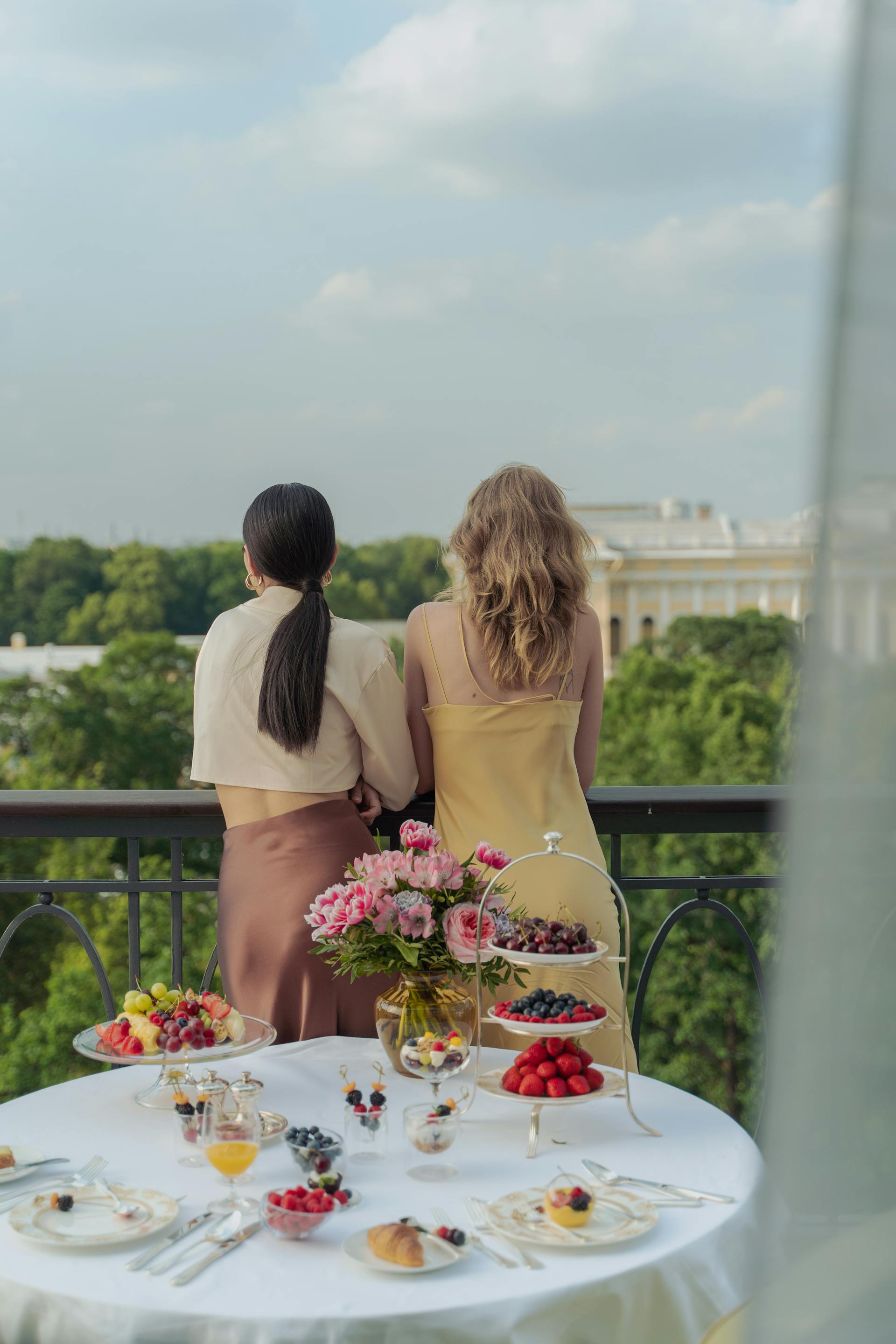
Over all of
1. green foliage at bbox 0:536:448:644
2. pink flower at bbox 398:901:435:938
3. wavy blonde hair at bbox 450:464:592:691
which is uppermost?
green foliage at bbox 0:536:448:644

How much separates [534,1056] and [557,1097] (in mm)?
63

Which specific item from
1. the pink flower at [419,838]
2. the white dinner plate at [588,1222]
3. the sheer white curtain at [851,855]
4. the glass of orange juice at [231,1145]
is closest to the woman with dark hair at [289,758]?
the pink flower at [419,838]

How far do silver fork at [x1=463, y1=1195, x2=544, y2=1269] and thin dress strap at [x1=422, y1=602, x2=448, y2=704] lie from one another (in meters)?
1.04

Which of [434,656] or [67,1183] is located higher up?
[434,656]

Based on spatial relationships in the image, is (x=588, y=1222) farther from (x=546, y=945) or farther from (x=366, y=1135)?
(x=546, y=945)

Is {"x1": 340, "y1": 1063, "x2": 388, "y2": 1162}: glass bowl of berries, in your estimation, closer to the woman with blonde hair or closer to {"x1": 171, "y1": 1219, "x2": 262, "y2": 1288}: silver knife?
{"x1": 171, "y1": 1219, "x2": 262, "y2": 1288}: silver knife

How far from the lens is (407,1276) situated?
3.68 ft

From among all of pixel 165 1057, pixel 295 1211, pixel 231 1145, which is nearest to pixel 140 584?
pixel 165 1057

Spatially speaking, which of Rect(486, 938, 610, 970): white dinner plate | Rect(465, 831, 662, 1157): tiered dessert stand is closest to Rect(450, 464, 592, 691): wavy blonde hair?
Rect(465, 831, 662, 1157): tiered dessert stand

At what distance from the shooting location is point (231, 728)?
6.90 feet

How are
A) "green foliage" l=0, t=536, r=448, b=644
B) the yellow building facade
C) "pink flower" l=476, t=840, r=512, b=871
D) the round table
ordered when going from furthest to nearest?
the yellow building facade, "green foliage" l=0, t=536, r=448, b=644, "pink flower" l=476, t=840, r=512, b=871, the round table

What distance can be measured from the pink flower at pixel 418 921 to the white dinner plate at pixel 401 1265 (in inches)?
18.2

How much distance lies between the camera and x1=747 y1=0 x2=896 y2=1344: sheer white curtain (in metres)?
0.40

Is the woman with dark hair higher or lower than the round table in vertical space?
higher
